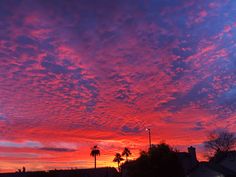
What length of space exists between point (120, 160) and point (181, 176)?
8094cm

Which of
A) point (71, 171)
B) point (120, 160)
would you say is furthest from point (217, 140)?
point (71, 171)

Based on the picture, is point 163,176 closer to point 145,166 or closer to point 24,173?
point 145,166

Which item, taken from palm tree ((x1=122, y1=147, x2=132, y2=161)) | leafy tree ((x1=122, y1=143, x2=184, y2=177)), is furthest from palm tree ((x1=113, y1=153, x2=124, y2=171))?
leafy tree ((x1=122, y1=143, x2=184, y2=177))

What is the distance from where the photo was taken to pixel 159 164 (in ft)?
144

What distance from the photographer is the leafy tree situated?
4356cm

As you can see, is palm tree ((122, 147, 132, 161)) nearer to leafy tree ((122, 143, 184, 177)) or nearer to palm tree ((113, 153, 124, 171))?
palm tree ((113, 153, 124, 171))

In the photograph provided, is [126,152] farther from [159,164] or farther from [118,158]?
[159,164]

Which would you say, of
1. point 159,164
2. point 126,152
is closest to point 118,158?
point 126,152

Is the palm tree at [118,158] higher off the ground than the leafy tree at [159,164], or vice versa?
the palm tree at [118,158]

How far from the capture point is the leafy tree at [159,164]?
143 feet

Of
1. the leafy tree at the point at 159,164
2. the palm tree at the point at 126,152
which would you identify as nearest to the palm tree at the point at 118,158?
the palm tree at the point at 126,152

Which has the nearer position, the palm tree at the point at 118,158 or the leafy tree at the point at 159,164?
the leafy tree at the point at 159,164

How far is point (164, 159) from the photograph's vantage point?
144ft

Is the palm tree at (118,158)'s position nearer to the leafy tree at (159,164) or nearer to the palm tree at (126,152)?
the palm tree at (126,152)
